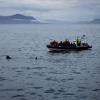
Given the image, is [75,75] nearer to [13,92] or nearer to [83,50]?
[13,92]

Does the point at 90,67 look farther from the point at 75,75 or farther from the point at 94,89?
the point at 94,89

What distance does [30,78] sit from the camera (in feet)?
136

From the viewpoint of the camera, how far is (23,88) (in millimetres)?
35656

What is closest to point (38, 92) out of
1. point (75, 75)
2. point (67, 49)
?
point (75, 75)

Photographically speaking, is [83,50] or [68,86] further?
[83,50]

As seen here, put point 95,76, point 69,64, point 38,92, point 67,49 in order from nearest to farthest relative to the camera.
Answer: point 38,92
point 95,76
point 69,64
point 67,49

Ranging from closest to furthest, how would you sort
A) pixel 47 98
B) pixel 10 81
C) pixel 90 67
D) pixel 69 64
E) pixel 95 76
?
pixel 47 98
pixel 10 81
pixel 95 76
pixel 90 67
pixel 69 64

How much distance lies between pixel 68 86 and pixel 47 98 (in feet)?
17.7

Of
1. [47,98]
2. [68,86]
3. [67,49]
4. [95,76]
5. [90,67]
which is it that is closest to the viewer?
[47,98]

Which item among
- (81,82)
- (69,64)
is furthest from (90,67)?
(81,82)

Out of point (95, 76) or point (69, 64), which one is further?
point (69, 64)

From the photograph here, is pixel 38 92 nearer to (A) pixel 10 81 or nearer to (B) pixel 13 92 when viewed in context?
(B) pixel 13 92

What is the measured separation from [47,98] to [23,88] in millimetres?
4385

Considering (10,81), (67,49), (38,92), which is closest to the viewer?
(38,92)
